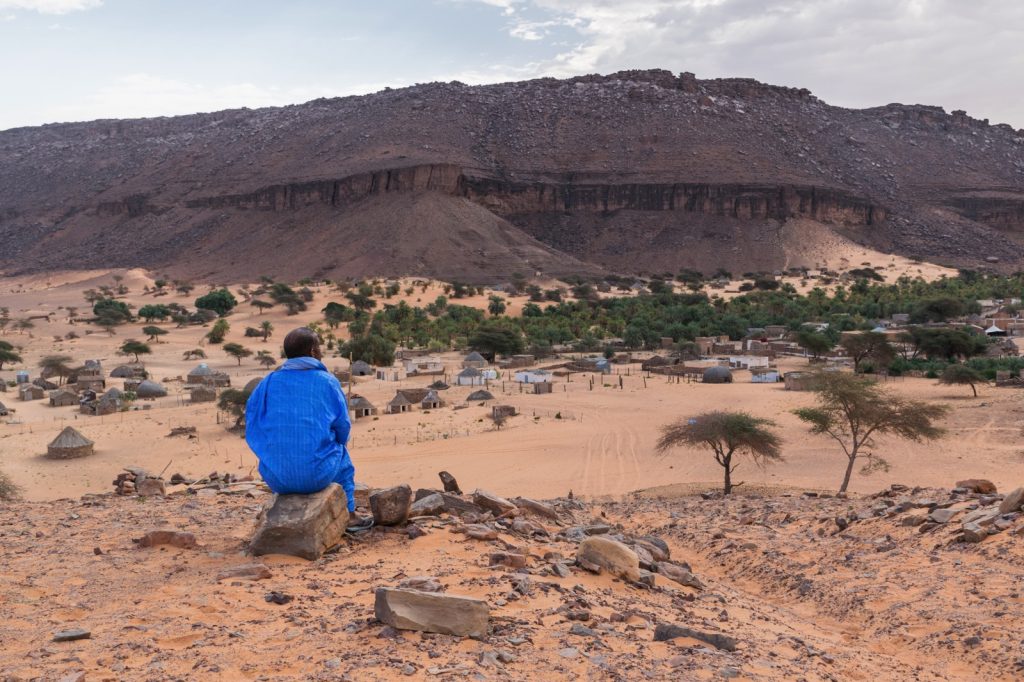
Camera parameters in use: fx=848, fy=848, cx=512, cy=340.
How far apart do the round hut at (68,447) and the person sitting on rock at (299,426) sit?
19.6 m

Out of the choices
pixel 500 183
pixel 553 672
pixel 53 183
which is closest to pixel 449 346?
pixel 553 672

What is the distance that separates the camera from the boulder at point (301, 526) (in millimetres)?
6594

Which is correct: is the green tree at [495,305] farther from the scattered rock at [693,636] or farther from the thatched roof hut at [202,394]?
the scattered rock at [693,636]

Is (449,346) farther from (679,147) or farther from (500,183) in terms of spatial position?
(679,147)

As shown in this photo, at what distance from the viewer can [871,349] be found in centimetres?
3788

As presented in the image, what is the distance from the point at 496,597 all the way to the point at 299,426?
6.80 ft

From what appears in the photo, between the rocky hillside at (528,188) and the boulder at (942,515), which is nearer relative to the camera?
the boulder at (942,515)

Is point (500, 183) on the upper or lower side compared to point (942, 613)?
upper

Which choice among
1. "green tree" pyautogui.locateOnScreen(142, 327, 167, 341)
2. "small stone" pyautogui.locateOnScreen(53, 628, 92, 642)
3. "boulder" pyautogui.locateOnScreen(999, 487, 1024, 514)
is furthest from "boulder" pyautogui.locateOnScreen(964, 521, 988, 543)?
"green tree" pyautogui.locateOnScreen(142, 327, 167, 341)

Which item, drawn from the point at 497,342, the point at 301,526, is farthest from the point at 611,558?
the point at 497,342

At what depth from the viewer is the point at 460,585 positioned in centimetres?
611

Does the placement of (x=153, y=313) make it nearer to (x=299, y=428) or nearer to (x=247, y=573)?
(x=299, y=428)

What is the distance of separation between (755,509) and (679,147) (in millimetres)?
105842

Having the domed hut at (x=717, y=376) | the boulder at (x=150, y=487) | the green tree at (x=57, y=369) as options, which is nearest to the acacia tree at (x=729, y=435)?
the boulder at (x=150, y=487)
